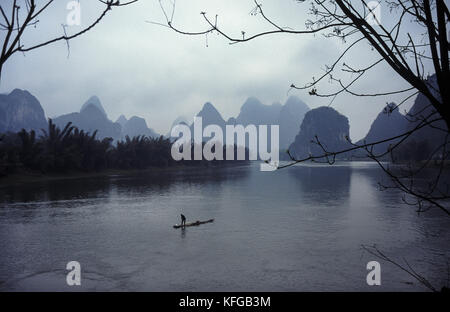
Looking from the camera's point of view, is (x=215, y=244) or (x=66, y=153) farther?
(x=66, y=153)

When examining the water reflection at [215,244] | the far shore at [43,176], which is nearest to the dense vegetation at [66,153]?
the far shore at [43,176]

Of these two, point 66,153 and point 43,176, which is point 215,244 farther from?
point 43,176

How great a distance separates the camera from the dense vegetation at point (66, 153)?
56125 millimetres

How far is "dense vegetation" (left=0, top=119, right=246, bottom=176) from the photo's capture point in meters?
56.1

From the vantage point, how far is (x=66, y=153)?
207ft

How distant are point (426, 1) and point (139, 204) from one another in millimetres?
32640

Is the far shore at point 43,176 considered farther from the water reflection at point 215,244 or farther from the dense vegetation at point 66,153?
the water reflection at point 215,244

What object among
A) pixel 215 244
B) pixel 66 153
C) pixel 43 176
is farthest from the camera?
pixel 66 153

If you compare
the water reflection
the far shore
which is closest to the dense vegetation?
the far shore

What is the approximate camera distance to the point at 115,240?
19047 mm

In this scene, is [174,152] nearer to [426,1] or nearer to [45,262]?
[45,262]

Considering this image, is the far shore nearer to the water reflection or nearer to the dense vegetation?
the dense vegetation

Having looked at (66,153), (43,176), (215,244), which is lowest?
(215,244)

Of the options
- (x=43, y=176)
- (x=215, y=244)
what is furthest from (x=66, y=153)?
(x=215, y=244)
